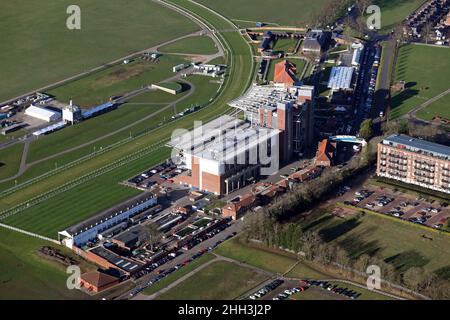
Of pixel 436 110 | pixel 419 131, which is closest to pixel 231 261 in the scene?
pixel 419 131

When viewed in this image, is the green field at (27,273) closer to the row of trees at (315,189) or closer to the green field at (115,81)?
the row of trees at (315,189)

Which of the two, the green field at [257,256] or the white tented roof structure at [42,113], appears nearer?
the green field at [257,256]

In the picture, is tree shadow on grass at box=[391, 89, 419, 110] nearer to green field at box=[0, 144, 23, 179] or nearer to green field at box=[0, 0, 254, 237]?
green field at box=[0, 0, 254, 237]

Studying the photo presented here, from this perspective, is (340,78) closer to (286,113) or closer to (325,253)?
(286,113)

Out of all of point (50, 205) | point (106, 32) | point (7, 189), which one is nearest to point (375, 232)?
point (50, 205)

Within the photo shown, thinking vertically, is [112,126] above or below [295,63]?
below

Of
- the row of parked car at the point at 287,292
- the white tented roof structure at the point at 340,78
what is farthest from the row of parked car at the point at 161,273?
the white tented roof structure at the point at 340,78
